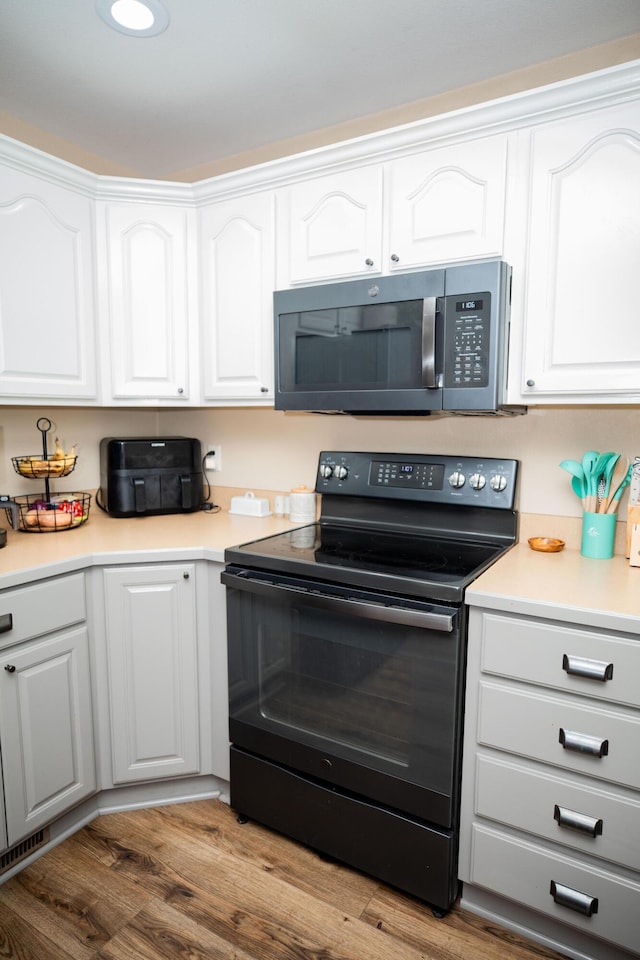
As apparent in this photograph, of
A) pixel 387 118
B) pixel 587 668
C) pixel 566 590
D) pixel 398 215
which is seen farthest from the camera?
pixel 387 118

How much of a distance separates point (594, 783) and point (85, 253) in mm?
2254

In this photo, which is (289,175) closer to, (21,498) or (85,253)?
(85,253)

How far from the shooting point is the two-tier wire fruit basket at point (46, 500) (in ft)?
6.75

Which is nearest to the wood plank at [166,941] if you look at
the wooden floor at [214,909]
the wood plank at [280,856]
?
the wooden floor at [214,909]

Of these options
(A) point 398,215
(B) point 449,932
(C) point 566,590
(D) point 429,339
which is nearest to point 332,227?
(A) point 398,215

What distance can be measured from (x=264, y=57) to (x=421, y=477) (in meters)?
1.45

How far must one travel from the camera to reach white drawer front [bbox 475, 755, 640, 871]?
51.4 inches

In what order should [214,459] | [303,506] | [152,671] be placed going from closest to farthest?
[152,671]
[303,506]
[214,459]

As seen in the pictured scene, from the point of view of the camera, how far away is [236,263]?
2104 millimetres

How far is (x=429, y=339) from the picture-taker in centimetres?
166

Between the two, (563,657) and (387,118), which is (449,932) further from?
(387,118)

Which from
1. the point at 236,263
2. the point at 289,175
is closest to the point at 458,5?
the point at 289,175

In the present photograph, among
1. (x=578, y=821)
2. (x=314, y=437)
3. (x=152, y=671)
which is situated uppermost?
(x=314, y=437)

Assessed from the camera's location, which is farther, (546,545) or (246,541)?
(246,541)
